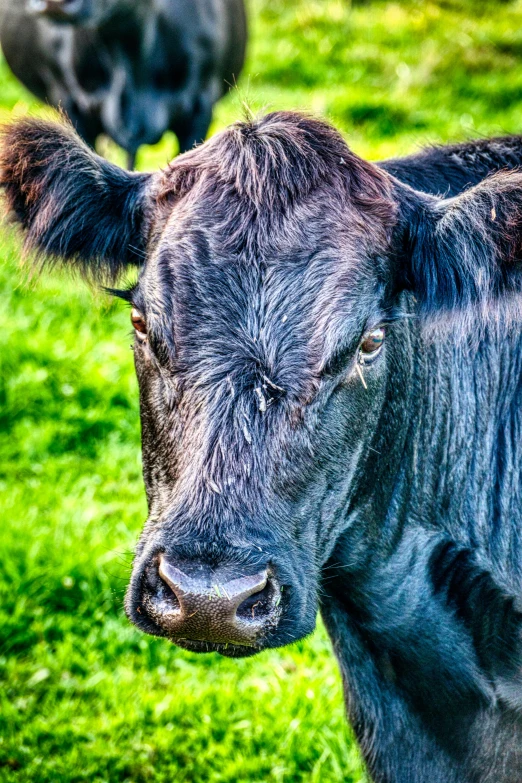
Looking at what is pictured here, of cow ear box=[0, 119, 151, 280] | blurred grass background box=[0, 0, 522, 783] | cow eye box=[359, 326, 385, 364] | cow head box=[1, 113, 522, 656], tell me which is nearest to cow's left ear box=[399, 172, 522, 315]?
cow head box=[1, 113, 522, 656]

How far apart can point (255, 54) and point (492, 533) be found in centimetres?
1019

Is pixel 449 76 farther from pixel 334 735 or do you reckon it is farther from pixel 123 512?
pixel 334 735

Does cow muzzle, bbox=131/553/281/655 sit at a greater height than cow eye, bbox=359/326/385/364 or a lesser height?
lesser

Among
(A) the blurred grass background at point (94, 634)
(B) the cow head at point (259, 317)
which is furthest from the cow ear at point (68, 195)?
(A) the blurred grass background at point (94, 634)

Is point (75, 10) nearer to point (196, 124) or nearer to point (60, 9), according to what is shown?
point (60, 9)

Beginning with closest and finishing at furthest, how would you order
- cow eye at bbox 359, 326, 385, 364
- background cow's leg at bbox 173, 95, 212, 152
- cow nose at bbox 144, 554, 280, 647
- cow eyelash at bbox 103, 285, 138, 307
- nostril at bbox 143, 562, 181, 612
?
cow nose at bbox 144, 554, 280, 647
nostril at bbox 143, 562, 181, 612
cow eye at bbox 359, 326, 385, 364
cow eyelash at bbox 103, 285, 138, 307
background cow's leg at bbox 173, 95, 212, 152

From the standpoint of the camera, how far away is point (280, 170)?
292 centimetres

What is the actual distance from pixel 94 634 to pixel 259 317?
280 cm

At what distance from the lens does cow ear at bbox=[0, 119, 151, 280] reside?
3188 millimetres

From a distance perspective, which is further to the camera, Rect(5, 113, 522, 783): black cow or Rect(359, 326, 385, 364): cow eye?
Rect(359, 326, 385, 364): cow eye

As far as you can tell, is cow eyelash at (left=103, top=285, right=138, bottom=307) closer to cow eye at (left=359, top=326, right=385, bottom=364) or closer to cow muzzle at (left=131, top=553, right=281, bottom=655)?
cow eye at (left=359, top=326, right=385, bottom=364)

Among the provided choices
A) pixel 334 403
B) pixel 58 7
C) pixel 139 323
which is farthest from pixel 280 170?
pixel 58 7

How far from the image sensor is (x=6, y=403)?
21.4 feet

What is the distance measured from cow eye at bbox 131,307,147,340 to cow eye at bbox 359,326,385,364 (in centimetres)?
67
